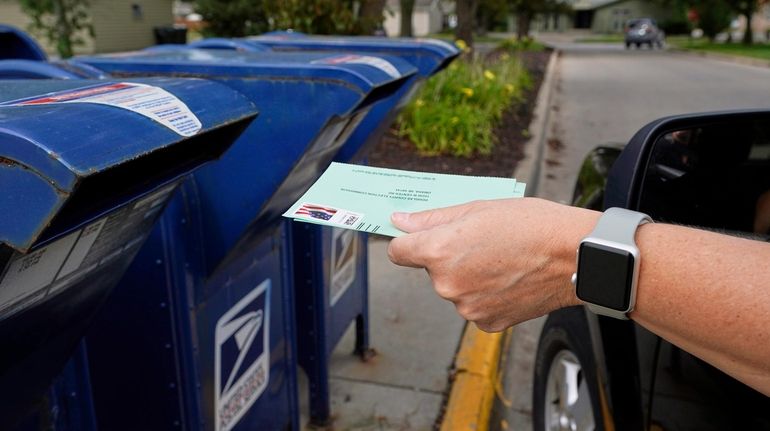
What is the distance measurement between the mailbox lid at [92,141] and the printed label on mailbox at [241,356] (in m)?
0.77

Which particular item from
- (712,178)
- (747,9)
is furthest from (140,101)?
(747,9)

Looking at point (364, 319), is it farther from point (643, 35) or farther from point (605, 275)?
point (643, 35)

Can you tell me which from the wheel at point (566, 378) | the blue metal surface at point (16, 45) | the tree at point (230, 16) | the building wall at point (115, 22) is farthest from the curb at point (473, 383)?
the building wall at point (115, 22)

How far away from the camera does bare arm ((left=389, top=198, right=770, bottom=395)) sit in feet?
3.70

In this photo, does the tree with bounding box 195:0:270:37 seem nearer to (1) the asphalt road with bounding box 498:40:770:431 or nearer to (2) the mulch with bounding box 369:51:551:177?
(1) the asphalt road with bounding box 498:40:770:431

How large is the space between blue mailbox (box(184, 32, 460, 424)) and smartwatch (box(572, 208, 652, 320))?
5.78 feet

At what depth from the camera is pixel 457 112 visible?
772 cm

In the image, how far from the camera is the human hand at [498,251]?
1.30 m

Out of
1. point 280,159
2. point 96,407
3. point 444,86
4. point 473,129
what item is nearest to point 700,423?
point 280,159

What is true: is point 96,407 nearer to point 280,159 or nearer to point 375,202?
point 280,159

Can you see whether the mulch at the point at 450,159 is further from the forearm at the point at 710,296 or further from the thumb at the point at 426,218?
the forearm at the point at 710,296

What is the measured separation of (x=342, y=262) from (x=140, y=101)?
6.73 feet

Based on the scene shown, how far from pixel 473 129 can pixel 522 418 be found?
457 centimetres

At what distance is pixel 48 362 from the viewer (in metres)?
1.46
